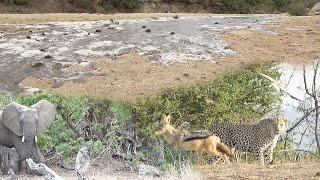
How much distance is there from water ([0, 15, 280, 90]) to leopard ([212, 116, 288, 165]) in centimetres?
538

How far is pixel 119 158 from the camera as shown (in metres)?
9.38

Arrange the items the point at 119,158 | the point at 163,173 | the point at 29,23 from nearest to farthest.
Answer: the point at 163,173, the point at 119,158, the point at 29,23

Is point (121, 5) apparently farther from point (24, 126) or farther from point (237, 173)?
point (237, 173)

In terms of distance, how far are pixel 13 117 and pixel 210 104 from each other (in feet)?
13.8

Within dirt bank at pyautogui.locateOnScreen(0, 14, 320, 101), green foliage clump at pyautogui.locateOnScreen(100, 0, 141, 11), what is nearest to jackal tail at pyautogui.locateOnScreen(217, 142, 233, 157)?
dirt bank at pyautogui.locateOnScreen(0, 14, 320, 101)

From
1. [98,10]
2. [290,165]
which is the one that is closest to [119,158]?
[290,165]

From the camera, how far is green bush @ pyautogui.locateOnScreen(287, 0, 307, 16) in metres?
30.1

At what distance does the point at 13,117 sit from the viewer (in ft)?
27.9

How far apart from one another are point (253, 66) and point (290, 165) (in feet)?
23.5

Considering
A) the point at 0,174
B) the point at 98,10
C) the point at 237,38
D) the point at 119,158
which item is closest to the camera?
the point at 0,174

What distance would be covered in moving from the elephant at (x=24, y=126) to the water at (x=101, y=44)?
4683 millimetres

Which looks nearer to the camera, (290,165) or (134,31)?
(290,165)

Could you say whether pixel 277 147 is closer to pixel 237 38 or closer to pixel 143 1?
pixel 237 38

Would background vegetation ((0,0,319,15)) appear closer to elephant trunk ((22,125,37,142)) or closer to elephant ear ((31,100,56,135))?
elephant ear ((31,100,56,135))
